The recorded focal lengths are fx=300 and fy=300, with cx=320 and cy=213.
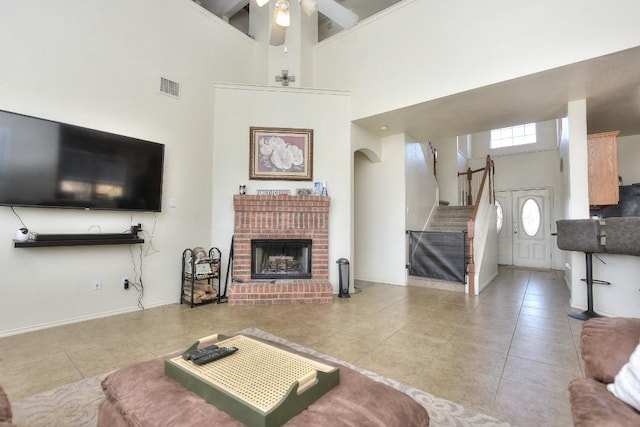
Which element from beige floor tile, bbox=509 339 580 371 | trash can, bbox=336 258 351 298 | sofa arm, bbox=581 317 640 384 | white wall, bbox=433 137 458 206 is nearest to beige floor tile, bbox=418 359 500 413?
beige floor tile, bbox=509 339 580 371

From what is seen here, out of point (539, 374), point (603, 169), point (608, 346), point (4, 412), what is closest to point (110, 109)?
point (4, 412)

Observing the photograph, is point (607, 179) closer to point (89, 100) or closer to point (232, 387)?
point (232, 387)

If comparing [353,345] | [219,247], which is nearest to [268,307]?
[219,247]

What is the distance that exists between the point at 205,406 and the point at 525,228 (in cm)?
897

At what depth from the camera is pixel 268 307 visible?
3.83m

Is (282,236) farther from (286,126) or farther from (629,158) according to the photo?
(629,158)

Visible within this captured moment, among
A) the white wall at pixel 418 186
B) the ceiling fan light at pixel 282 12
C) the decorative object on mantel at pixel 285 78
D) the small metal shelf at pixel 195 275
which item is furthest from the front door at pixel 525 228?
the ceiling fan light at pixel 282 12

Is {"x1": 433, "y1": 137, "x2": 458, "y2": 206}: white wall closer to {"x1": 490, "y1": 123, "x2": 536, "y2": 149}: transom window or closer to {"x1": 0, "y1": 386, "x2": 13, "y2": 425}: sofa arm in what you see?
{"x1": 490, "y1": 123, "x2": 536, "y2": 149}: transom window

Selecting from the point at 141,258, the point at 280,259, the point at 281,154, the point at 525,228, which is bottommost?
the point at 280,259

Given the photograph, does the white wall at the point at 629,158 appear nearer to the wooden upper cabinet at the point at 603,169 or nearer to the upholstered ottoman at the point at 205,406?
the wooden upper cabinet at the point at 603,169

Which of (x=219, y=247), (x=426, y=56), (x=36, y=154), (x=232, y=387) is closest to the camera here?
(x=232, y=387)

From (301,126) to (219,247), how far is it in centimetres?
222

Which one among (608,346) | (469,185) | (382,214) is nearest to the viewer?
(608,346)

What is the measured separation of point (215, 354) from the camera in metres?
1.33
